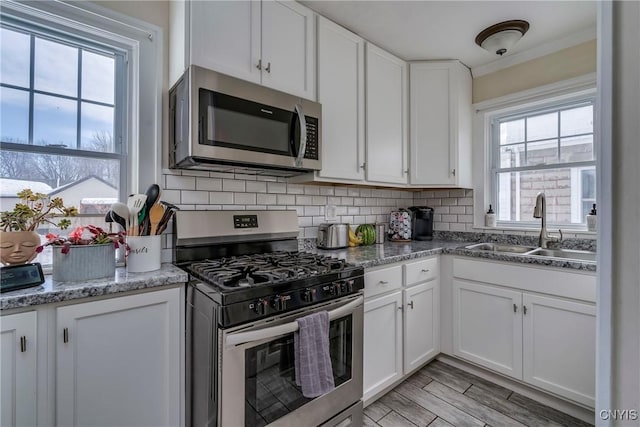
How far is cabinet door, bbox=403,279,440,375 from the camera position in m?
2.04

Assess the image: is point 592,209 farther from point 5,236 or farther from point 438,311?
point 5,236

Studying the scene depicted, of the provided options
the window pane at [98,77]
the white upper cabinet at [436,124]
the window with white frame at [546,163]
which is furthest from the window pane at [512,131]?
the window pane at [98,77]

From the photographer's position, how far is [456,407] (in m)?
1.86

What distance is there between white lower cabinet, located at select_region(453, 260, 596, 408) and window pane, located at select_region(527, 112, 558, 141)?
131cm

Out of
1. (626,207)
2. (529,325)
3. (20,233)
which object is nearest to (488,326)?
(529,325)

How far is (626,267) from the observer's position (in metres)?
0.35

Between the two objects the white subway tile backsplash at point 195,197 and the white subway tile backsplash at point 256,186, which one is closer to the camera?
the white subway tile backsplash at point 195,197

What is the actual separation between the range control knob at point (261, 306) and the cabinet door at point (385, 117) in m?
1.39

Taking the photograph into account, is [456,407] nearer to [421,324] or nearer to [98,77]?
[421,324]

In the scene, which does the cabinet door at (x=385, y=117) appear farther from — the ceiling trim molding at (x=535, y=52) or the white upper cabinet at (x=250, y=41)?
the ceiling trim molding at (x=535, y=52)

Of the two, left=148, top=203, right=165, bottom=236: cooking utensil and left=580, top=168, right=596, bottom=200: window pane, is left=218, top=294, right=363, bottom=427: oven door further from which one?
left=580, top=168, right=596, bottom=200: window pane

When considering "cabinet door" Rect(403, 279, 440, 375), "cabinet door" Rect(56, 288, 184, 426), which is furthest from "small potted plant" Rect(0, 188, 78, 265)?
"cabinet door" Rect(403, 279, 440, 375)

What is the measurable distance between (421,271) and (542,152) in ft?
5.02

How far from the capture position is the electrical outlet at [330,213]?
95.0 inches
